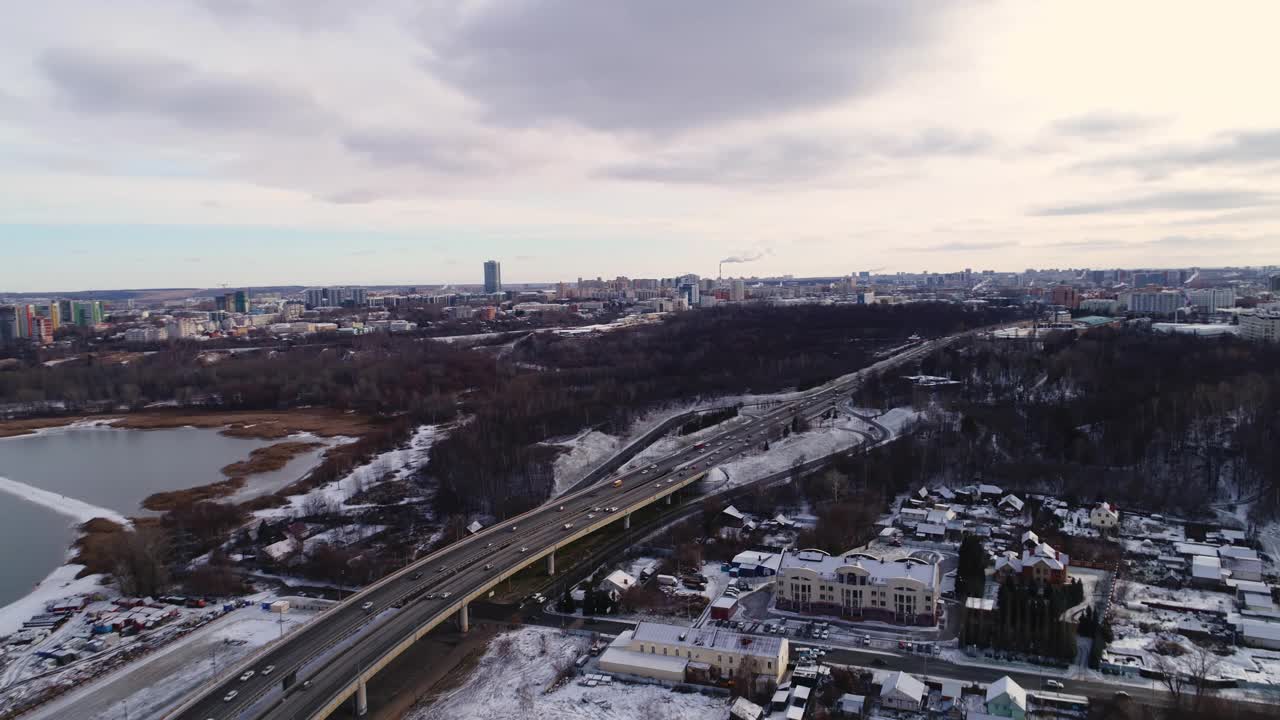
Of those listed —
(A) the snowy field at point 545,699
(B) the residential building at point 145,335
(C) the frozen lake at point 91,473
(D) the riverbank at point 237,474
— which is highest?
(B) the residential building at point 145,335

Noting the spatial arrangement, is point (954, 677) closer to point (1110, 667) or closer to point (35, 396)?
point (1110, 667)

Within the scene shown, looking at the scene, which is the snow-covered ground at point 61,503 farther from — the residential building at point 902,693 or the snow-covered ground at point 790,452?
the residential building at point 902,693

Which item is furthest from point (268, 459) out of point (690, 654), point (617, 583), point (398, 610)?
point (690, 654)

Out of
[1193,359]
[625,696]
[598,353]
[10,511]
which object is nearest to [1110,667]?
[625,696]

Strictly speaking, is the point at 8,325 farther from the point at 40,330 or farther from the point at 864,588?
the point at 864,588

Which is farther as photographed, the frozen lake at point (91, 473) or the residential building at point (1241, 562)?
the frozen lake at point (91, 473)

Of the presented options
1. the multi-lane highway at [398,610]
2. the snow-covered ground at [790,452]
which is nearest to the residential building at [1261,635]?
the multi-lane highway at [398,610]

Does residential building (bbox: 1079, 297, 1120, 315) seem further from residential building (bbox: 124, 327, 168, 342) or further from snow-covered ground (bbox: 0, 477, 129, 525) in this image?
residential building (bbox: 124, 327, 168, 342)
